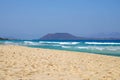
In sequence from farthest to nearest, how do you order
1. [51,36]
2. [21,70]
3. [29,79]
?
[51,36]
[21,70]
[29,79]

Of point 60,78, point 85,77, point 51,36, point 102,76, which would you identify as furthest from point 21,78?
point 51,36

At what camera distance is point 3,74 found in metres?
6.07

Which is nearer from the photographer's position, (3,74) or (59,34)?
(3,74)

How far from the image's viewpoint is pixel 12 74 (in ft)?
20.1

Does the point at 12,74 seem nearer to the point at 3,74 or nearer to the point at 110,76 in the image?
the point at 3,74

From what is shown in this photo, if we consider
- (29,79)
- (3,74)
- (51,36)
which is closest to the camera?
(29,79)

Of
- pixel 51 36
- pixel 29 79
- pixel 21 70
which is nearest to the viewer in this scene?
pixel 29 79

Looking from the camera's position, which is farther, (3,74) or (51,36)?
(51,36)

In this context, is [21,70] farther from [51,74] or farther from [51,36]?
[51,36]

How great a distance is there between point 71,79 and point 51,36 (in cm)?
18296

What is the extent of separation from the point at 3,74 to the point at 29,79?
0.88 m

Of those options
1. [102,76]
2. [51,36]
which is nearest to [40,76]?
[102,76]

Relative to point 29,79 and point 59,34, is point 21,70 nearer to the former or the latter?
point 29,79

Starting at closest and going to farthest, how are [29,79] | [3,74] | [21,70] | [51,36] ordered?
1. [29,79]
2. [3,74]
3. [21,70]
4. [51,36]
